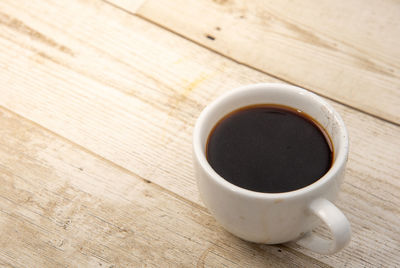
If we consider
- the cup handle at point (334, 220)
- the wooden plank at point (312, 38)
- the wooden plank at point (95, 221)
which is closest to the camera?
the cup handle at point (334, 220)

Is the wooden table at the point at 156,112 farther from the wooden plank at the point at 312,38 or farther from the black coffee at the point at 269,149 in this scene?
the black coffee at the point at 269,149

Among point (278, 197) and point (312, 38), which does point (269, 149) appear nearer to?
point (278, 197)

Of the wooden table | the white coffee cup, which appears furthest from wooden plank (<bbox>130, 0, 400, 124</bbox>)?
the white coffee cup

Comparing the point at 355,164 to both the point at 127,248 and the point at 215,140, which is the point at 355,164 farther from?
the point at 127,248

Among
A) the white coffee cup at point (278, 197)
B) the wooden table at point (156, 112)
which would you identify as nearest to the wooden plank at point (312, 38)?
the wooden table at point (156, 112)

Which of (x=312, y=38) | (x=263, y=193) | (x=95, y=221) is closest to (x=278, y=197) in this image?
(x=263, y=193)

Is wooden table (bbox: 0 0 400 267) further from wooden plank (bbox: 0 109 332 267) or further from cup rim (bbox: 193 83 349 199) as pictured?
cup rim (bbox: 193 83 349 199)

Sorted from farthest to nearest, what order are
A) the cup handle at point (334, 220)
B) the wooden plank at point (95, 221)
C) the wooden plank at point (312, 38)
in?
the wooden plank at point (312, 38) → the wooden plank at point (95, 221) → the cup handle at point (334, 220)
